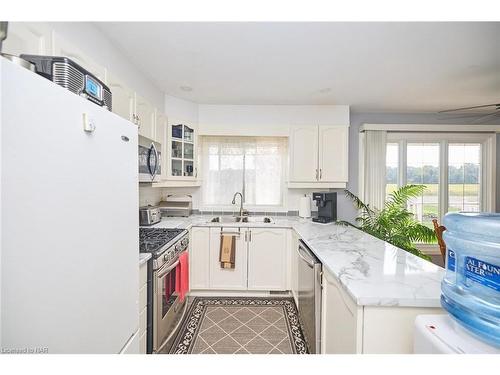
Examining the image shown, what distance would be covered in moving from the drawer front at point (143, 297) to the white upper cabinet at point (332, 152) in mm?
2373

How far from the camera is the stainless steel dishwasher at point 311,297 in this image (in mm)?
1577

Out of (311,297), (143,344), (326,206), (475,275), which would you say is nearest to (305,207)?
(326,206)

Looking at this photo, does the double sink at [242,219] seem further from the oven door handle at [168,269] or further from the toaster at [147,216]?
the oven door handle at [168,269]

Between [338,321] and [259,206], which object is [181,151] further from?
[338,321]

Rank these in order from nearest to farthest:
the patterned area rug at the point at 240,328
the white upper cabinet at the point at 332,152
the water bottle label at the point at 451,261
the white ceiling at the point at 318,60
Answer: the water bottle label at the point at 451,261, the white ceiling at the point at 318,60, the patterned area rug at the point at 240,328, the white upper cabinet at the point at 332,152

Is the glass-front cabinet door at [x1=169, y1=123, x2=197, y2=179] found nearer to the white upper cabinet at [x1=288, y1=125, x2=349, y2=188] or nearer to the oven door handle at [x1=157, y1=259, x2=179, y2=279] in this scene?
the oven door handle at [x1=157, y1=259, x2=179, y2=279]

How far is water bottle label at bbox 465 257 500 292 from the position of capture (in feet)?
2.18

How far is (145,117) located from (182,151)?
0.73m

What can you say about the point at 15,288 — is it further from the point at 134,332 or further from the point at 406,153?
the point at 406,153

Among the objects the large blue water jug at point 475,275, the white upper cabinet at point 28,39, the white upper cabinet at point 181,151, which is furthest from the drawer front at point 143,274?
the large blue water jug at point 475,275

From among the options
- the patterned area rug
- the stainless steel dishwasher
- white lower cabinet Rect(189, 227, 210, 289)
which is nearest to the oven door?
the patterned area rug

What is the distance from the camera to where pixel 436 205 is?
365 cm

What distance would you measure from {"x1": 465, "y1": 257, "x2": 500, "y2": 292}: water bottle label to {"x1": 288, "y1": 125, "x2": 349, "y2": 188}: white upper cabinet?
243 centimetres

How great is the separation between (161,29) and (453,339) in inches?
84.4
